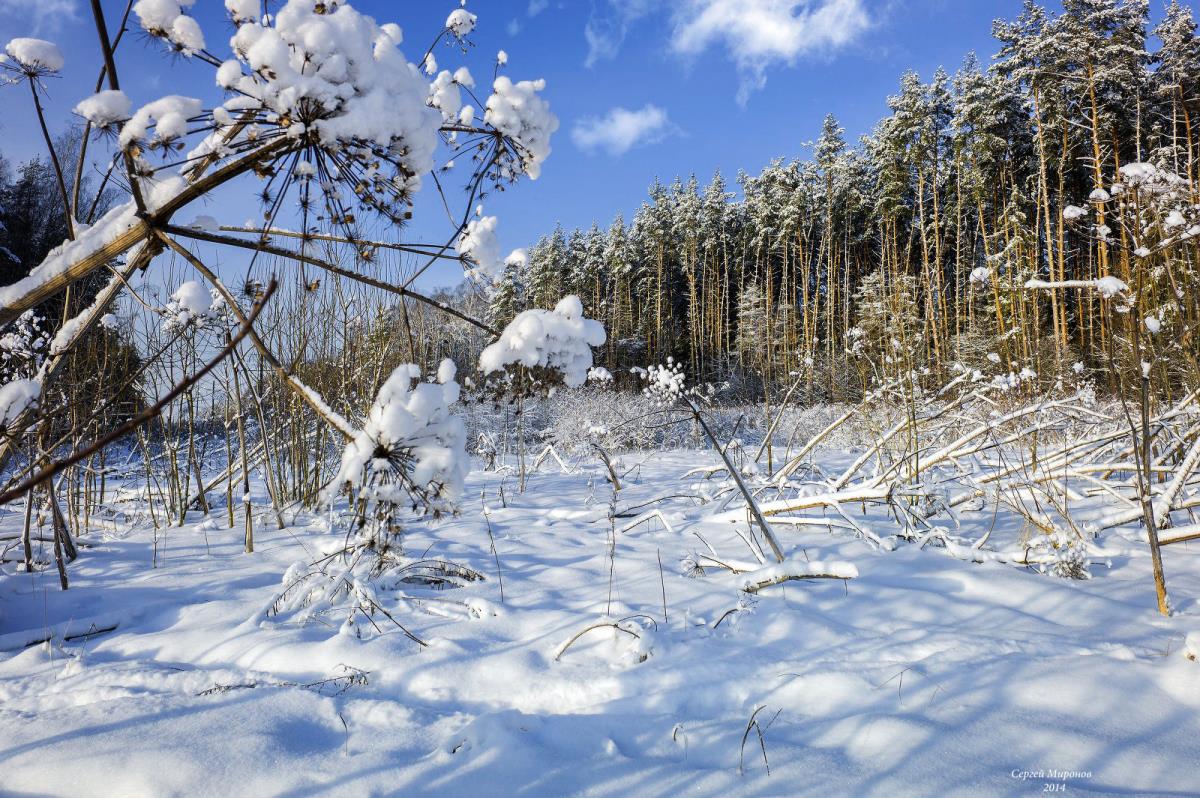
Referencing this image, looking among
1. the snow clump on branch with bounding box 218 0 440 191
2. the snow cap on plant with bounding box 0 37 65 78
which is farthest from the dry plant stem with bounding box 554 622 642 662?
the snow cap on plant with bounding box 0 37 65 78

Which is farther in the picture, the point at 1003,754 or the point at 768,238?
the point at 768,238

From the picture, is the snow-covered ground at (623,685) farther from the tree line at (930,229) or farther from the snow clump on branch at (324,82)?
the tree line at (930,229)

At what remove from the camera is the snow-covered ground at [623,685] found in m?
1.41

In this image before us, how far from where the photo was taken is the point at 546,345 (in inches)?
47.3

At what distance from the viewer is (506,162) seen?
59.2 inches

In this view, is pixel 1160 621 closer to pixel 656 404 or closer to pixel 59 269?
pixel 59 269

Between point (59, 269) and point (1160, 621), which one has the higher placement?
point (59, 269)

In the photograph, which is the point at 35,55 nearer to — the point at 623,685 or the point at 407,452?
the point at 407,452

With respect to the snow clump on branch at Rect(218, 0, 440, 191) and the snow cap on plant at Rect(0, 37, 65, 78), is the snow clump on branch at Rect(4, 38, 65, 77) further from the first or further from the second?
the snow clump on branch at Rect(218, 0, 440, 191)

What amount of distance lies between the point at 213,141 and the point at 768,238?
3070cm

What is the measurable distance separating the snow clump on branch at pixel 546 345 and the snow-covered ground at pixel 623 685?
3.52ft

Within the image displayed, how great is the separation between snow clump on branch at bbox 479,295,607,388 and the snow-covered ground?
1.07m

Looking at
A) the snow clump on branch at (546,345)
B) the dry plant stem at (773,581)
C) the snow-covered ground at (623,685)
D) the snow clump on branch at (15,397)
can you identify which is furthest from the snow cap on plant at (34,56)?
the dry plant stem at (773,581)

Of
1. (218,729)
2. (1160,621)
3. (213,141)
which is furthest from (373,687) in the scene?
(1160,621)
